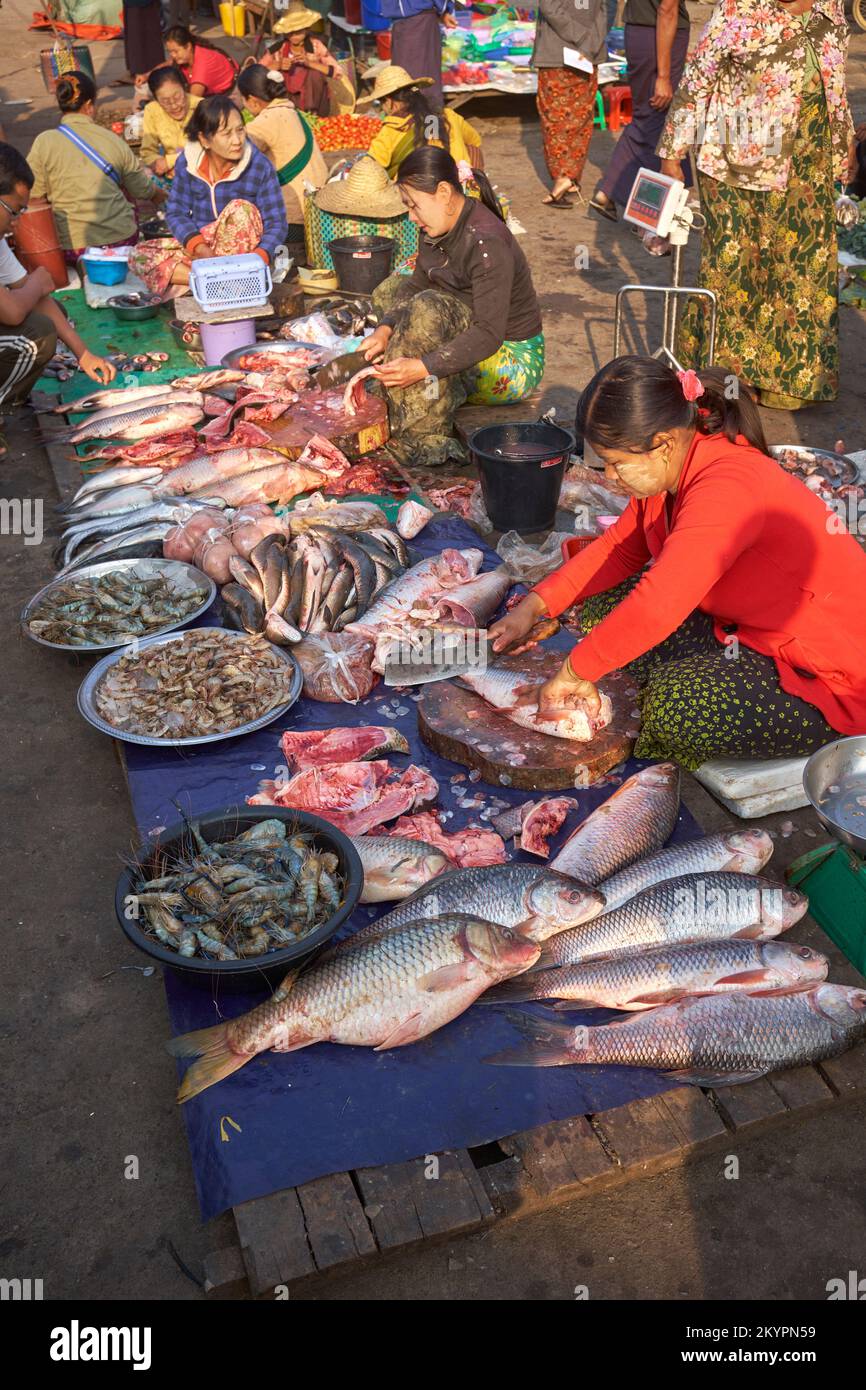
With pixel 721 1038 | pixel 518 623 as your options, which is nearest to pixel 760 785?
pixel 518 623

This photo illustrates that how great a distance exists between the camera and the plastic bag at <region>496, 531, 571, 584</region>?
4.80 m

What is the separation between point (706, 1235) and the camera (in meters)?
2.61

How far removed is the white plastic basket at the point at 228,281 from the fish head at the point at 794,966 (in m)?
5.35

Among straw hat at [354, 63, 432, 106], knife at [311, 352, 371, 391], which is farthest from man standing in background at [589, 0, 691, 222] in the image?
Result: knife at [311, 352, 371, 391]

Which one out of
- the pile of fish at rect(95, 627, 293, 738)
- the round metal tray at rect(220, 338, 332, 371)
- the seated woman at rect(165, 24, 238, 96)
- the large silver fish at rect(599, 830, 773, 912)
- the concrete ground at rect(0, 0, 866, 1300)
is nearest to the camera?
the concrete ground at rect(0, 0, 866, 1300)

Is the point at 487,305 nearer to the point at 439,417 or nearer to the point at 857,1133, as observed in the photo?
the point at 439,417

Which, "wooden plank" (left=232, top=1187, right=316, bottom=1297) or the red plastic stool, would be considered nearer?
"wooden plank" (left=232, top=1187, right=316, bottom=1297)

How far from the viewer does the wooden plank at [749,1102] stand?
272 centimetres

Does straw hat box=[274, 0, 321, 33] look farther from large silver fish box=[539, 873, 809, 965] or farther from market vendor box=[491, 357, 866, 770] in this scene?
large silver fish box=[539, 873, 809, 965]

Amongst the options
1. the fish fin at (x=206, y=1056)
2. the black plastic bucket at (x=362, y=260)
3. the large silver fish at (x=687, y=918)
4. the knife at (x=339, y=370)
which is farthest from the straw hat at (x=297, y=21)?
the fish fin at (x=206, y=1056)

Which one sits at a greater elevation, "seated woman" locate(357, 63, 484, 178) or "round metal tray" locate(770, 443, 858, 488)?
"seated woman" locate(357, 63, 484, 178)

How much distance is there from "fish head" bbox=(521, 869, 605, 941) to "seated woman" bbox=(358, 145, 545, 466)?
3.27 m

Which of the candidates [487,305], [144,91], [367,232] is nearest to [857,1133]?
[487,305]

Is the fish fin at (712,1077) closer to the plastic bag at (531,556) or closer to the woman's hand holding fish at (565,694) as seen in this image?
the woman's hand holding fish at (565,694)
